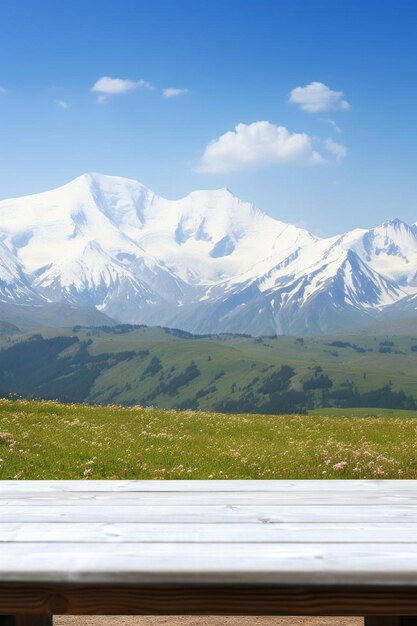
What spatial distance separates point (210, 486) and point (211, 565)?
84.2 inches

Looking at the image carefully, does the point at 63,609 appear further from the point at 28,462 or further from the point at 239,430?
the point at 239,430

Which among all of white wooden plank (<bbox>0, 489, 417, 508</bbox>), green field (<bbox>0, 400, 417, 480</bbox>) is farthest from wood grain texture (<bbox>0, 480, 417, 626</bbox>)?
green field (<bbox>0, 400, 417, 480</bbox>)

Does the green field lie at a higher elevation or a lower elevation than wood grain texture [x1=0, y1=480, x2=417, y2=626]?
lower

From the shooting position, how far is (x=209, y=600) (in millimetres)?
3518

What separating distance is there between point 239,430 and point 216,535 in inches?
1040

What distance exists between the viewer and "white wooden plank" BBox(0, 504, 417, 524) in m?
4.41

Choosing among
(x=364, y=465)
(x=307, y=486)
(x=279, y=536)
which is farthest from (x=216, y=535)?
(x=364, y=465)

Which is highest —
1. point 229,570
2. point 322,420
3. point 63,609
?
point 229,570

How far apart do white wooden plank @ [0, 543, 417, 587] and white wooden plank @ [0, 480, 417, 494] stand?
5.56 ft

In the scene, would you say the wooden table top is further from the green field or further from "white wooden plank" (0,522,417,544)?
the green field

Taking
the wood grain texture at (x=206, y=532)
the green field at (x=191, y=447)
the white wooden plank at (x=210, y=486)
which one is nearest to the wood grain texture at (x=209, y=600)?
the wood grain texture at (x=206, y=532)

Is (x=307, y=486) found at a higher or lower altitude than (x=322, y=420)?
higher

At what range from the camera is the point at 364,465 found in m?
18.8

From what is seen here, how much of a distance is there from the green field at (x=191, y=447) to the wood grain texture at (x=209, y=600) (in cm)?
1446
